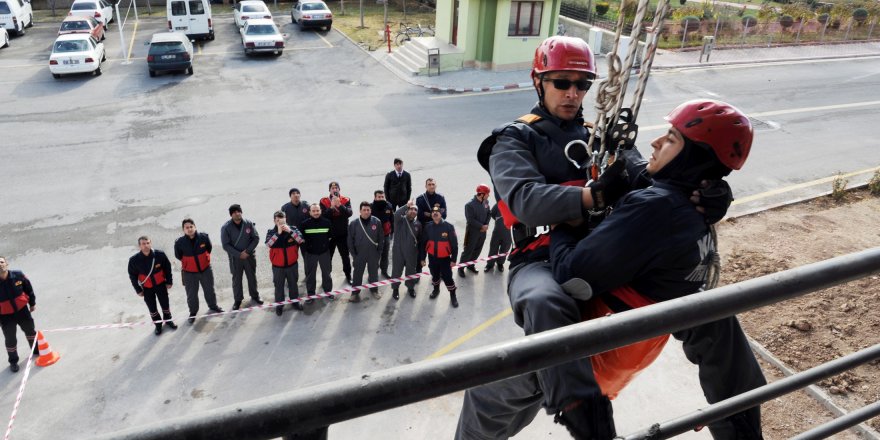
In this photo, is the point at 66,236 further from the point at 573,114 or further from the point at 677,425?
the point at 677,425

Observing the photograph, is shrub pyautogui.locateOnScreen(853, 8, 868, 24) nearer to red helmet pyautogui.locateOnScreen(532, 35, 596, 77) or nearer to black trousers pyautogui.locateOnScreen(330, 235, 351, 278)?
black trousers pyautogui.locateOnScreen(330, 235, 351, 278)

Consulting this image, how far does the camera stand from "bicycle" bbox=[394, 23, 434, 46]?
28.9 metres

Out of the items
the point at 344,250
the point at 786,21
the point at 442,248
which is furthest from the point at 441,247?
the point at 786,21

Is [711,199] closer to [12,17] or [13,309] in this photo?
[13,309]

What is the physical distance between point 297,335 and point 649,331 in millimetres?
8370

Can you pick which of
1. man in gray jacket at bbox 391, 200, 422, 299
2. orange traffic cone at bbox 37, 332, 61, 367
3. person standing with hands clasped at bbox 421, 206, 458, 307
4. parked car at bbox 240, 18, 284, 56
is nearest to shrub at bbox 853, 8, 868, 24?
parked car at bbox 240, 18, 284, 56

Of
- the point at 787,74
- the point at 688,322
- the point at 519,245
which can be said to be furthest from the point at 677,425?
the point at 787,74

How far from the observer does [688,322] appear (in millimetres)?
1376

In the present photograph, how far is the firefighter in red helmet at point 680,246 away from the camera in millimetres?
2428

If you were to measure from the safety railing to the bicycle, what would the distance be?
27.8 meters

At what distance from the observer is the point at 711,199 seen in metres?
2.53

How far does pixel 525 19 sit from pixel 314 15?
40.9 feet

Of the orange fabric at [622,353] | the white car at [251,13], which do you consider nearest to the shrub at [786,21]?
the white car at [251,13]

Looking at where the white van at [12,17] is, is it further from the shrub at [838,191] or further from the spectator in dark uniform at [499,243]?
the shrub at [838,191]
